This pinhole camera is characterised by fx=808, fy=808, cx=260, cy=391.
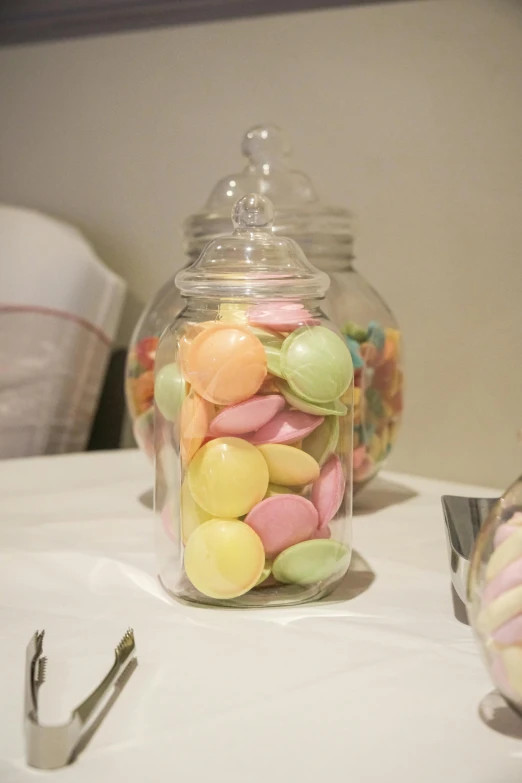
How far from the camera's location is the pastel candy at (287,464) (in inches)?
23.4

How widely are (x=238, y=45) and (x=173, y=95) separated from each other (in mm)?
137

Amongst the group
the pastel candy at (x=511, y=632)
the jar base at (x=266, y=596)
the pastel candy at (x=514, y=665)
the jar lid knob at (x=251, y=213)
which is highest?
the jar lid knob at (x=251, y=213)

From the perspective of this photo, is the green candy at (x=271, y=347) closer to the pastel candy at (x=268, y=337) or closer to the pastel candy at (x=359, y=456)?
the pastel candy at (x=268, y=337)

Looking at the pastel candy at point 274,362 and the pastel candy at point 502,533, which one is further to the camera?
the pastel candy at point 274,362

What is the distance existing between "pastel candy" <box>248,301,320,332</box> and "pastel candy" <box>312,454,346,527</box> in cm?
11

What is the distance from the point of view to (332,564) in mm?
628

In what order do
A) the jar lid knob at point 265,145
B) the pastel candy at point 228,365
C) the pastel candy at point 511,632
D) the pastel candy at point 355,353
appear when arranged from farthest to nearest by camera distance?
the jar lid knob at point 265,145 → the pastel candy at point 355,353 → the pastel candy at point 228,365 → the pastel candy at point 511,632

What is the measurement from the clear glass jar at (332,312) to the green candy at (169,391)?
0.19m

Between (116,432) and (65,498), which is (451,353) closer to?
(65,498)

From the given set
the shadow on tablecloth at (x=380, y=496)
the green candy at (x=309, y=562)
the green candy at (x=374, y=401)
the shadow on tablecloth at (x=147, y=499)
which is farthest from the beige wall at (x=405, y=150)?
the green candy at (x=309, y=562)

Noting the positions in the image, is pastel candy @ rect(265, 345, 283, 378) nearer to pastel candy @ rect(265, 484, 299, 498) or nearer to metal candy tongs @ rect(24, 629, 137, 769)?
pastel candy @ rect(265, 484, 299, 498)

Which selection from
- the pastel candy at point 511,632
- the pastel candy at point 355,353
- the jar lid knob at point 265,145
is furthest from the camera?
the jar lid knob at point 265,145

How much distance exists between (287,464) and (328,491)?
0.05 metres

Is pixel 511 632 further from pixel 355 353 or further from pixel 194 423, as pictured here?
pixel 355 353
